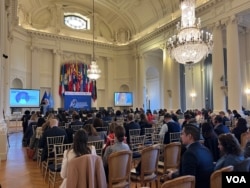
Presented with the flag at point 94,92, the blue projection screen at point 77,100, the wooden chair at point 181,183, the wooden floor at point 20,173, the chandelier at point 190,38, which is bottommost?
the wooden floor at point 20,173

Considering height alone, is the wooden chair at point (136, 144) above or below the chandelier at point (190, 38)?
below

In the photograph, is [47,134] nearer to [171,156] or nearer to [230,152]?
[171,156]

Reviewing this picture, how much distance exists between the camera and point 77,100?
17672 mm

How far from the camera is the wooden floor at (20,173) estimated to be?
160 inches

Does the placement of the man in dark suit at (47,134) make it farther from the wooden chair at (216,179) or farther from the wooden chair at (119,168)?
the wooden chair at (216,179)

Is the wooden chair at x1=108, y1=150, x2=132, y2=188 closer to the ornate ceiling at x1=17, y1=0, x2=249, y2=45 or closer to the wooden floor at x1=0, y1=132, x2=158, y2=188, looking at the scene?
the wooden floor at x1=0, y1=132, x2=158, y2=188

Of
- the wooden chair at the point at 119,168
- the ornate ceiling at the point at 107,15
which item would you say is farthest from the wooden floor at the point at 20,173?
the ornate ceiling at the point at 107,15

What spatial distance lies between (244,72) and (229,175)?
1305 centimetres

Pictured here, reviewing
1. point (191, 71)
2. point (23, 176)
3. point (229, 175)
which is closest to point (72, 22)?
point (191, 71)

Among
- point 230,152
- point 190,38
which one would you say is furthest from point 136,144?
point 190,38

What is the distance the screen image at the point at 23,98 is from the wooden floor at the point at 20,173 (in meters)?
7.54

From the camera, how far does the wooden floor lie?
4.05 m

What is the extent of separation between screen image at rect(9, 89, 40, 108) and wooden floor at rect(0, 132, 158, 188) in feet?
24.8

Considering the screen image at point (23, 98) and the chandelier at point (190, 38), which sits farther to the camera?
the screen image at point (23, 98)
